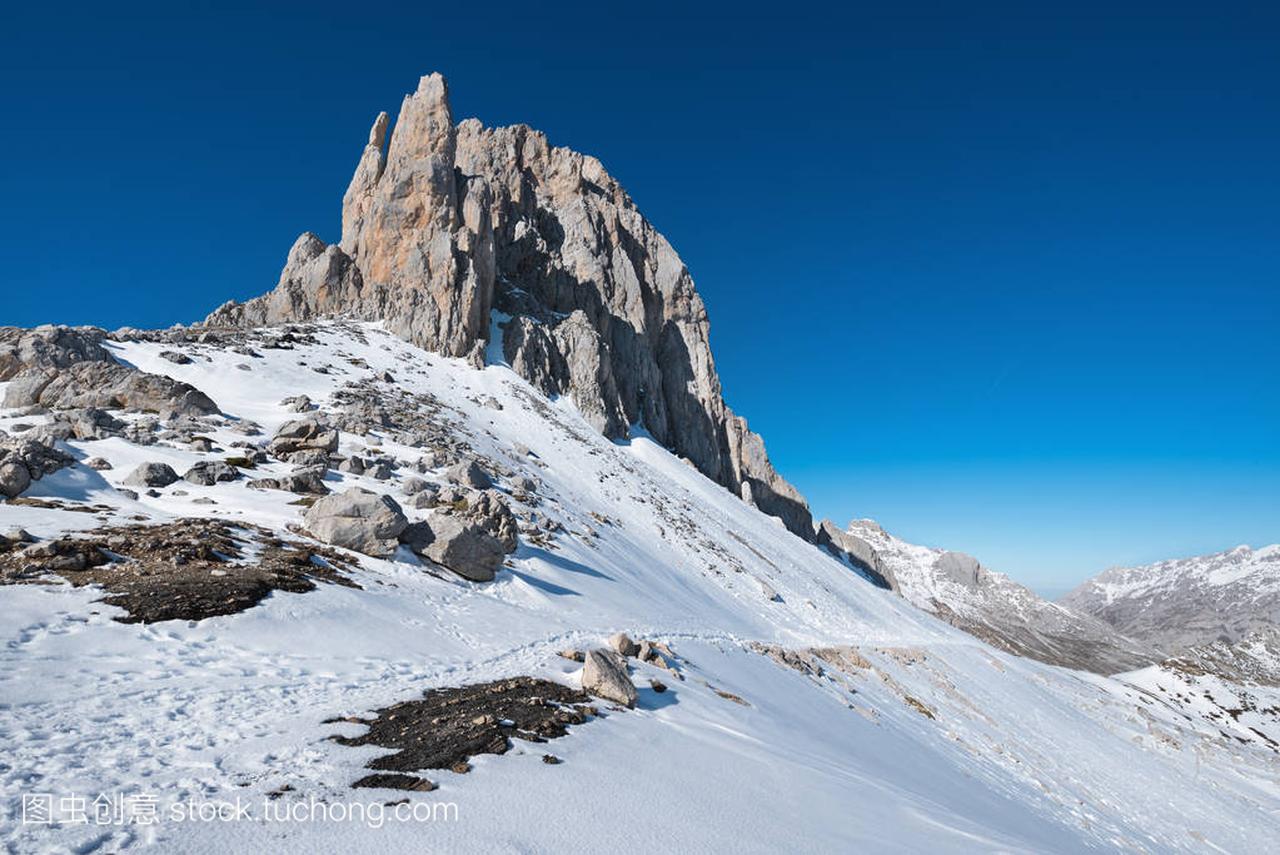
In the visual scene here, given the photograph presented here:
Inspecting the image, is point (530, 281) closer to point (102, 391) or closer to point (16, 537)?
point (102, 391)

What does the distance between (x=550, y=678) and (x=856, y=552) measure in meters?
113

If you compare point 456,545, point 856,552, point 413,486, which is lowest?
point 456,545

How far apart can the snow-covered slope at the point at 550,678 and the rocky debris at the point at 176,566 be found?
1.77 ft

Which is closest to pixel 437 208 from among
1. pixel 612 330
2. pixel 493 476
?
pixel 612 330

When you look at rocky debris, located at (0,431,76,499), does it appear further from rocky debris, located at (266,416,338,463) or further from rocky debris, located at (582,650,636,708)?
rocky debris, located at (582,650,636,708)

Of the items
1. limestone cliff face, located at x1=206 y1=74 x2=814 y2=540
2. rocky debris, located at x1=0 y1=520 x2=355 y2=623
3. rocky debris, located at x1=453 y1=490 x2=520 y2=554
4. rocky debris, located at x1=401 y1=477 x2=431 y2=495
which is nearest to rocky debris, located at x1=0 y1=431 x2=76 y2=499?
rocky debris, located at x1=0 y1=520 x2=355 y2=623

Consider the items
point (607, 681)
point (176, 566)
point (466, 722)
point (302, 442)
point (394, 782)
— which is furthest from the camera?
point (302, 442)

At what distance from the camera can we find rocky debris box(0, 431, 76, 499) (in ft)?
57.2

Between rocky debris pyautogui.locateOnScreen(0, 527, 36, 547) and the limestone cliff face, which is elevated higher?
the limestone cliff face

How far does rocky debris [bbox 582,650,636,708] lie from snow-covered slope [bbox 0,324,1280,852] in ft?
1.47

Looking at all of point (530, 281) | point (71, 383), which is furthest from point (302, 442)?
point (530, 281)

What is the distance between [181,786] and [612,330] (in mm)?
89284

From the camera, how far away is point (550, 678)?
46.9 ft

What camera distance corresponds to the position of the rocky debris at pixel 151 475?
20.8 m
